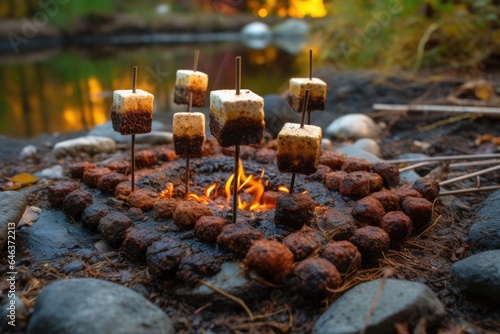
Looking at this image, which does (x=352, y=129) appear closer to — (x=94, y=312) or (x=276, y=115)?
(x=276, y=115)

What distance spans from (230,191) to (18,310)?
153cm

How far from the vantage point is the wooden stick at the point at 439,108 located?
5008 mm

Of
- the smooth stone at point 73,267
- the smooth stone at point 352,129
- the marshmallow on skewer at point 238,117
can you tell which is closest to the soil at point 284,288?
the smooth stone at point 73,267

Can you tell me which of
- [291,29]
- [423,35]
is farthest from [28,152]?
[291,29]

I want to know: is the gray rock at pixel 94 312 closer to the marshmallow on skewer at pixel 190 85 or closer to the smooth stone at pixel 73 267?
the smooth stone at pixel 73 267

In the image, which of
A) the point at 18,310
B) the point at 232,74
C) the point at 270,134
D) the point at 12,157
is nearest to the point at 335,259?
the point at 18,310

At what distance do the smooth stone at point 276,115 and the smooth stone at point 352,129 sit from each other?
1.57ft

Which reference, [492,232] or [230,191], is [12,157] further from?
[492,232]

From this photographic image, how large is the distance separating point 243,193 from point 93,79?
7.88 meters

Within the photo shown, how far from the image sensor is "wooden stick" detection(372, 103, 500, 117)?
5008 mm

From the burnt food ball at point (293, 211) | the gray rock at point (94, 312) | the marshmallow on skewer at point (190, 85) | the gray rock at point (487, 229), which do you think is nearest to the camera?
the gray rock at point (94, 312)

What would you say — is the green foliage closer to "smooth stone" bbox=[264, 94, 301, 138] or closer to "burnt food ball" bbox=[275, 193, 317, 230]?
"smooth stone" bbox=[264, 94, 301, 138]

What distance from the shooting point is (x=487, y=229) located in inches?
105

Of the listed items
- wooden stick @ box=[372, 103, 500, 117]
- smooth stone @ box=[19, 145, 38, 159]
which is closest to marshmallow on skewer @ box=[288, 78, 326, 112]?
wooden stick @ box=[372, 103, 500, 117]
